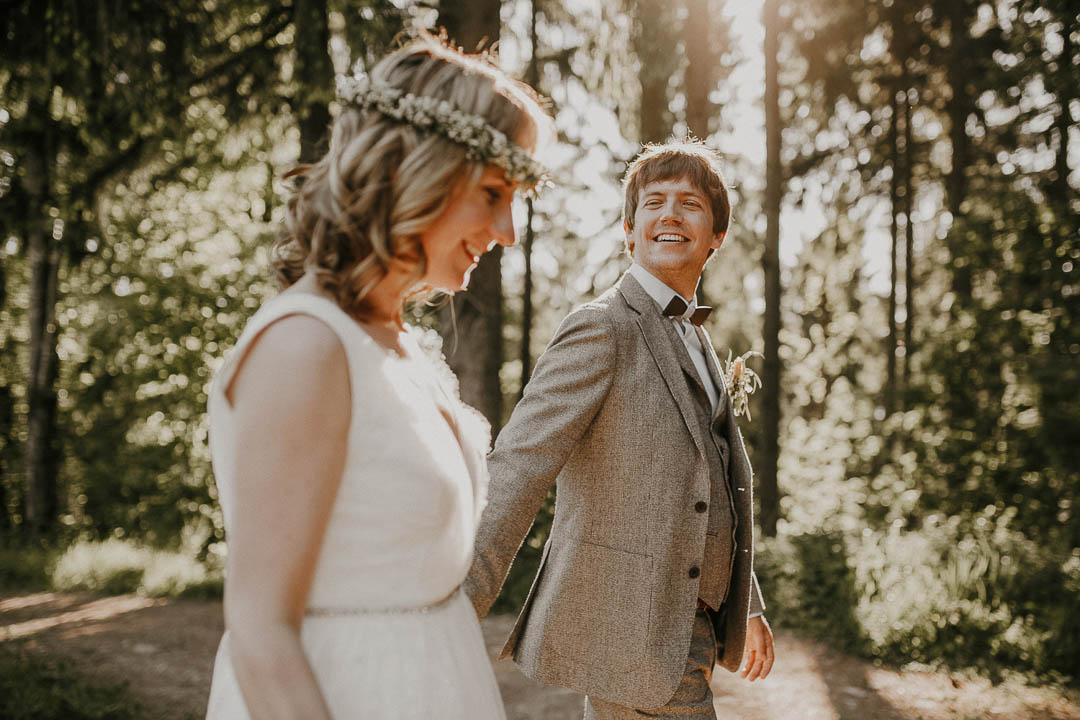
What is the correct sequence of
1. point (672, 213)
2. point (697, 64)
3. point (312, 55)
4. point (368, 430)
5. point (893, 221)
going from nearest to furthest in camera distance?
point (368, 430)
point (672, 213)
point (312, 55)
point (697, 64)
point (893, 221)

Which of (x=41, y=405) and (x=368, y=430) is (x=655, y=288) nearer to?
(x=368, y=430)

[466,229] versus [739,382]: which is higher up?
[466,229]

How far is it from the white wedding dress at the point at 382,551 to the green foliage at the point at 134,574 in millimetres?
9096

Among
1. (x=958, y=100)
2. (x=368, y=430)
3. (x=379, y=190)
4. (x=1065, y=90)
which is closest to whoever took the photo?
(x=368, y=430)

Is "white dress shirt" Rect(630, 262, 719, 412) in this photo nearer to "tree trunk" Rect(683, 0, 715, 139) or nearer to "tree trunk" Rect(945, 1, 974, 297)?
"tree trunk" Rect(683, 0, 715, 139)

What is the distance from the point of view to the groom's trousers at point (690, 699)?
2.58 metres

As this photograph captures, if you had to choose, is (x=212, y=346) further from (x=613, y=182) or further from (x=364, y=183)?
(x=364, y=183)

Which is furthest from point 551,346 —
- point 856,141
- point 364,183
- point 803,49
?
point 856,141

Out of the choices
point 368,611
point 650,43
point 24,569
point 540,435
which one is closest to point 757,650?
point 540,435

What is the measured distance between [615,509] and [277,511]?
1.50m

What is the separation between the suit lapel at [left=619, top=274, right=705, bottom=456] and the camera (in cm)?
263

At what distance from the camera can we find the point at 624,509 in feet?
8.39

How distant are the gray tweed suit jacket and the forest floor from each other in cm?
378

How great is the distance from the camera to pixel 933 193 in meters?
17.2
